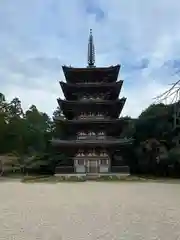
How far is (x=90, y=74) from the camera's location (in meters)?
34.0

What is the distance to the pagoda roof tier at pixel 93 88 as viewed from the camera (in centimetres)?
3316

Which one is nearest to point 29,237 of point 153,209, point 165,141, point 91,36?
point 153,209

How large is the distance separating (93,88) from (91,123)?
369 cm

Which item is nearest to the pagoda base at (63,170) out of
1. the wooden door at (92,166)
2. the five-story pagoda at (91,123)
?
the five-story pagoda at (91,123)

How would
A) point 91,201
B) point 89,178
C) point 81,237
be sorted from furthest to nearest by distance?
1. point 89,178
2. point 91,201
3. point 81,237

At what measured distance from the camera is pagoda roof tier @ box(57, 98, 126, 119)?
3241 centimetres

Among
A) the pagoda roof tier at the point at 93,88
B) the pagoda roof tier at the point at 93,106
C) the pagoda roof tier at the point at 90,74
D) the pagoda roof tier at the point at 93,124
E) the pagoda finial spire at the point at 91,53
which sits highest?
→ the pagoda finial spire at the point at 91,53

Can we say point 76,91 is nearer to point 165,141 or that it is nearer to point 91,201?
point 165,141

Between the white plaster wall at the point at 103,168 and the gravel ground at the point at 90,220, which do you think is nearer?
the gravel ground at the point at 90,220

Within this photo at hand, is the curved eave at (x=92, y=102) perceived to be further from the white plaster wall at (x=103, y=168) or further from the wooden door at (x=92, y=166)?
the white plaster wall at (x=103, y=168)

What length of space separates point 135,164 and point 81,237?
1144 inches

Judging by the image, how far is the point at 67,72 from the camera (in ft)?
112

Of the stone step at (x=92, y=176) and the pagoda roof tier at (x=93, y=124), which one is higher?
the pagoda roof tier at (x=93, y=124)

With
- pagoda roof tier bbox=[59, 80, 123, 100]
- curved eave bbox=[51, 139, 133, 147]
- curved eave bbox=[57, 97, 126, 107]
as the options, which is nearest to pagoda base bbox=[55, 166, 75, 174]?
curved eave bbox=[51, 139, 133, 147]
